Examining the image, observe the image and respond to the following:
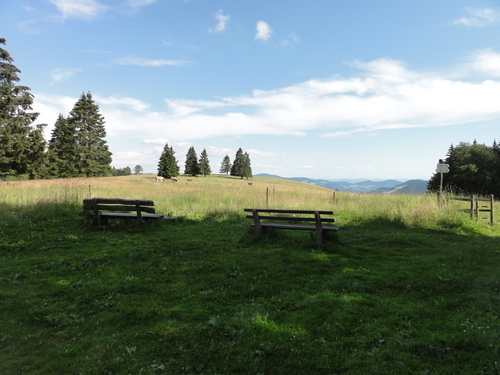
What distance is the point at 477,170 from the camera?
38.1 meters

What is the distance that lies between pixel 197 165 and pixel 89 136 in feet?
109

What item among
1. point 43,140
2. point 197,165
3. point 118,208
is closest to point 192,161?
point 197,165

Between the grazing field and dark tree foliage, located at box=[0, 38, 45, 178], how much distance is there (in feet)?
88.8

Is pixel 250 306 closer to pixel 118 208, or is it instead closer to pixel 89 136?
pixel 118 208

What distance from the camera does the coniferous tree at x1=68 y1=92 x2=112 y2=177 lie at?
143 ft

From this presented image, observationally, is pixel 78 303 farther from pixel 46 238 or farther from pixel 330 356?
pixel 46 238

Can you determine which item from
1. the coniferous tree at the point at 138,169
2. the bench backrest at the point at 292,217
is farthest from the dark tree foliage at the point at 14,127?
the coniferous tree at the point at 138,169

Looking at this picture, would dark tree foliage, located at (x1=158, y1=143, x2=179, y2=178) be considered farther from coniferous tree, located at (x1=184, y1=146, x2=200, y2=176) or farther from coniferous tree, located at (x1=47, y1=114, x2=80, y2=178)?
coniferous tree, located at (x1=47, y1=114, x2=80, y2=178)

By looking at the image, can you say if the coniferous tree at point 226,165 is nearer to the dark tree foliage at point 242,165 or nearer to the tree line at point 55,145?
the dark tree foliage at point 242,165

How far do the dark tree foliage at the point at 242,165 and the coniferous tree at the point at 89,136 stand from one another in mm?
42075

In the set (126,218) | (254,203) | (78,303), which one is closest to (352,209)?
(254,203)

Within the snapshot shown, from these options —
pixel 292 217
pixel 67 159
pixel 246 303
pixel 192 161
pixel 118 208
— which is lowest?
pixel 246 303

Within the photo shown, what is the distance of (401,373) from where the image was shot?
2688 mm

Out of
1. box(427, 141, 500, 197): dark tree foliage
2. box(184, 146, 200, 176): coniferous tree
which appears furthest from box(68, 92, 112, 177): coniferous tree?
box(427, 141, 500, 197): dark tree foliage
